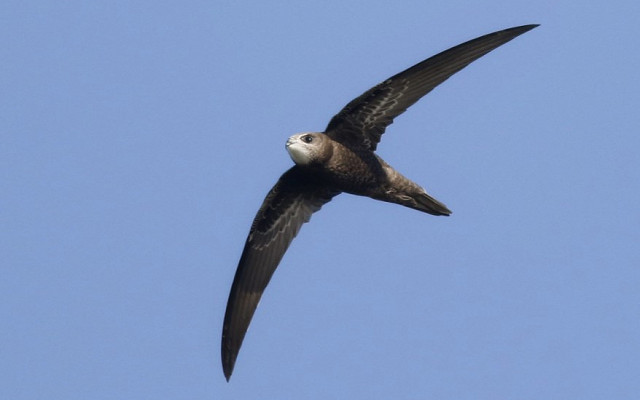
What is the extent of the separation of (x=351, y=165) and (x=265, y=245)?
2.00m

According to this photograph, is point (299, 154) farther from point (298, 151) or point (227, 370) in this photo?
point (227, 370)

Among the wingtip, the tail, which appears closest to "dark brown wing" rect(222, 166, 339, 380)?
the wingtip

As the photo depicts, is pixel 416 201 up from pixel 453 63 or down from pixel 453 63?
down

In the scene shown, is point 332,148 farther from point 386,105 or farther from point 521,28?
point 521,28

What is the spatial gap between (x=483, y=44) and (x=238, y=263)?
450 centimetres

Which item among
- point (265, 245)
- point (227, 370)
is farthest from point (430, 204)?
point (227, 370)

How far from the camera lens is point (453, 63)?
1509 cm

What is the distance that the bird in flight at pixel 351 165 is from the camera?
49.3ft

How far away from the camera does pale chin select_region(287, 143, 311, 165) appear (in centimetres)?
1494

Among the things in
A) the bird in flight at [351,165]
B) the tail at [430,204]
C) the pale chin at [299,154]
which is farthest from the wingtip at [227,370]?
the tail at [430,204]

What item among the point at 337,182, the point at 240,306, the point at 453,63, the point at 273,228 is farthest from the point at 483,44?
the point at 240,306

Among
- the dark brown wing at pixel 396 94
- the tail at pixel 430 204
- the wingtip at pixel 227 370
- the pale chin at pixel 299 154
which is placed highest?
the dark brown wing at pixel 396 94

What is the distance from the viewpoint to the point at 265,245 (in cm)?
1653

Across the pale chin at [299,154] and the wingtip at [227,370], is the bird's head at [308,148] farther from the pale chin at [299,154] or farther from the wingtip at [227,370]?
the wingtip at [227,370]
